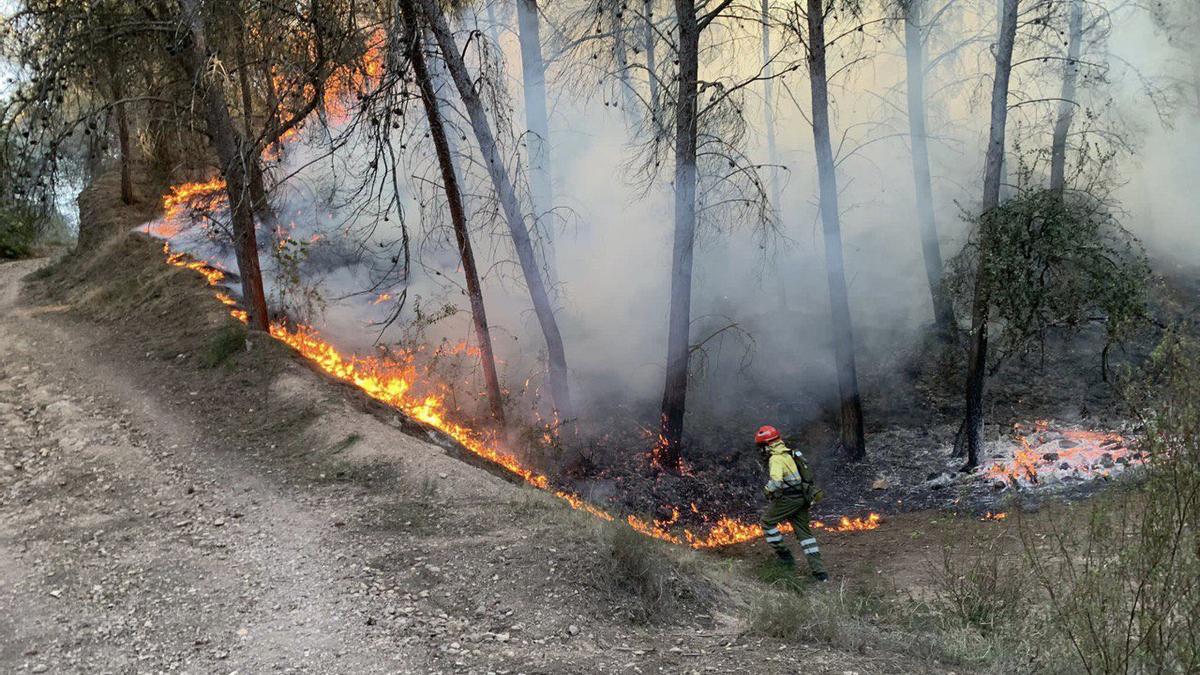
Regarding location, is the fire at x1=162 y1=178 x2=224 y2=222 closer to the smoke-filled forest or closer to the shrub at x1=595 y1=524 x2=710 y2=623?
the smoke-filled forest

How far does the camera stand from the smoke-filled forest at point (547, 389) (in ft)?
17.3

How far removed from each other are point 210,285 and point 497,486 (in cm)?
703

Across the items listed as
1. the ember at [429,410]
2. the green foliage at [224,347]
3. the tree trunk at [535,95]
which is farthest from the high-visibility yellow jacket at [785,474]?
the green foliage at [224,347]

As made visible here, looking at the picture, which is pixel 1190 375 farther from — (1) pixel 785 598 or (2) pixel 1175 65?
(2) pixel 1175 65

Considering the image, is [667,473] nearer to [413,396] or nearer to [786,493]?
[786,493]

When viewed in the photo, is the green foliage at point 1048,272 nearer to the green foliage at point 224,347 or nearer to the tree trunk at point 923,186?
the tree trunk at point 923,186

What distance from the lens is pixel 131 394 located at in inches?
378

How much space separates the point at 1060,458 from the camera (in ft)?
36.9

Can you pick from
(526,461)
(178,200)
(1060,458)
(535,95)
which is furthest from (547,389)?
(178,200)

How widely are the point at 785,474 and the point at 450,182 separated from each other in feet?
17.1

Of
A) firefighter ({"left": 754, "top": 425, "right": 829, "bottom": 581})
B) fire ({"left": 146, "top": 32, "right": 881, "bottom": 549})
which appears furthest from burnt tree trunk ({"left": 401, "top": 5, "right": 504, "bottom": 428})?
firefighter ({"left": 754, "top": 425, "right": 829, "bottom": 581})

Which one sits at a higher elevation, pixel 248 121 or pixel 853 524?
pixel 248 121

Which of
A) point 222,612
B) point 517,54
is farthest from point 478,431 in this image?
point 517,54

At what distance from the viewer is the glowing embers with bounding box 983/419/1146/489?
34.7 feet
